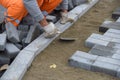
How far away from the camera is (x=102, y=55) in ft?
15.6

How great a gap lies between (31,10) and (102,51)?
1.40 m

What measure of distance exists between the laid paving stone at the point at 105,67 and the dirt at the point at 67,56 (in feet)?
0.20

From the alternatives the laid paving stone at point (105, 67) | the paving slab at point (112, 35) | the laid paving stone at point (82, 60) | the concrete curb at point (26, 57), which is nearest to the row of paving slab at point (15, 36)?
the concrete curb at point (26, 57)

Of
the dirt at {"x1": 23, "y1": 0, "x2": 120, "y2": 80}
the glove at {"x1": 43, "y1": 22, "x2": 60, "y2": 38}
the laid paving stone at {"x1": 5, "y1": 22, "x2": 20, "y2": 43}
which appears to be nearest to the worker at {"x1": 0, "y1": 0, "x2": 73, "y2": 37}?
the glove at {"x1": 43, "y1": 22, "x2": 60, "y2": 38}

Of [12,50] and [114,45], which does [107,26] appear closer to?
[114,45]

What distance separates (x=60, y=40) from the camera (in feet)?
17.9

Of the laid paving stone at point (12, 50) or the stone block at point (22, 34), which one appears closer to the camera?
the laid paving stone at point (12, 50)

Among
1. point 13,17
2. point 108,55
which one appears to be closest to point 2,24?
point 13,17

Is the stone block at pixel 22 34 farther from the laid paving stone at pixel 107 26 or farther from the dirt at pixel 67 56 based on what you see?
the laid paving stone at pixel 107 26

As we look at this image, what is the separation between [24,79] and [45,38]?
1205 millimetres

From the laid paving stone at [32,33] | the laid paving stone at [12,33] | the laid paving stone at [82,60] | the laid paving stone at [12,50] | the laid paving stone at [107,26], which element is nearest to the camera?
the laid paving stone at [82,60]

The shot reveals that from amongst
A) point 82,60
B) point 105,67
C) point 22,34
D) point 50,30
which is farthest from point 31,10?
point 105,67

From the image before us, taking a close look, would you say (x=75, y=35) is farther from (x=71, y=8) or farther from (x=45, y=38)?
(x=71, y=8)

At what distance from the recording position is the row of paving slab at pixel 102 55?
174 inches
